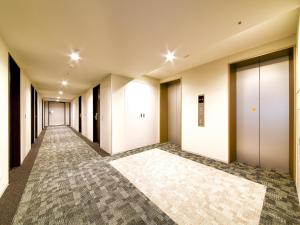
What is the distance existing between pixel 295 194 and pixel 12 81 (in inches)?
266

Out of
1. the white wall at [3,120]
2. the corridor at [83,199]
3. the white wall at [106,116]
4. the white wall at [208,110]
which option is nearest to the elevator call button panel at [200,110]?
the white wall at [208,110]

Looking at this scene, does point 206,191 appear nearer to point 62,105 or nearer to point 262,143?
point 262,143

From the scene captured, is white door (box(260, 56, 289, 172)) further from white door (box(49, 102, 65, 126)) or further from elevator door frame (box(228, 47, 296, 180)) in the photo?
white door (box(49, 102, 65, 126))

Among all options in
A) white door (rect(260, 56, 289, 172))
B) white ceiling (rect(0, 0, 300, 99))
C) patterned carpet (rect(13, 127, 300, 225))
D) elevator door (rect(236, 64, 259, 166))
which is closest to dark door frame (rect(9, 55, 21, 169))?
patterned carpet (rect(13, 127, 300, 225))

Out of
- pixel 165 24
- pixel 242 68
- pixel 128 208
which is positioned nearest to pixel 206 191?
pixel 128 208

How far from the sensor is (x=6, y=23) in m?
1.76

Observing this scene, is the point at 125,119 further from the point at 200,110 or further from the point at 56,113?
the point at 56,113

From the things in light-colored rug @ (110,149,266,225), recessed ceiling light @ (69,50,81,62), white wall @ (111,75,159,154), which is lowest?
light-colored rug @ (110,149,266,225)

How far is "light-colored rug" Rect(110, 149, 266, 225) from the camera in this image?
1692mm

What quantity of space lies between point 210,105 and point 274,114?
1.43 meters

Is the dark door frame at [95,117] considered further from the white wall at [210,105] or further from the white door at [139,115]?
the white wall at [210,105]

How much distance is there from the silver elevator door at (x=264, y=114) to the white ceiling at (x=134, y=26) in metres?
0.76

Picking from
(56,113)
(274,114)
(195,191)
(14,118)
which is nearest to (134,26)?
(195,191)

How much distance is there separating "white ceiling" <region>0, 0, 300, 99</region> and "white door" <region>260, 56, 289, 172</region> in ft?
2.46
